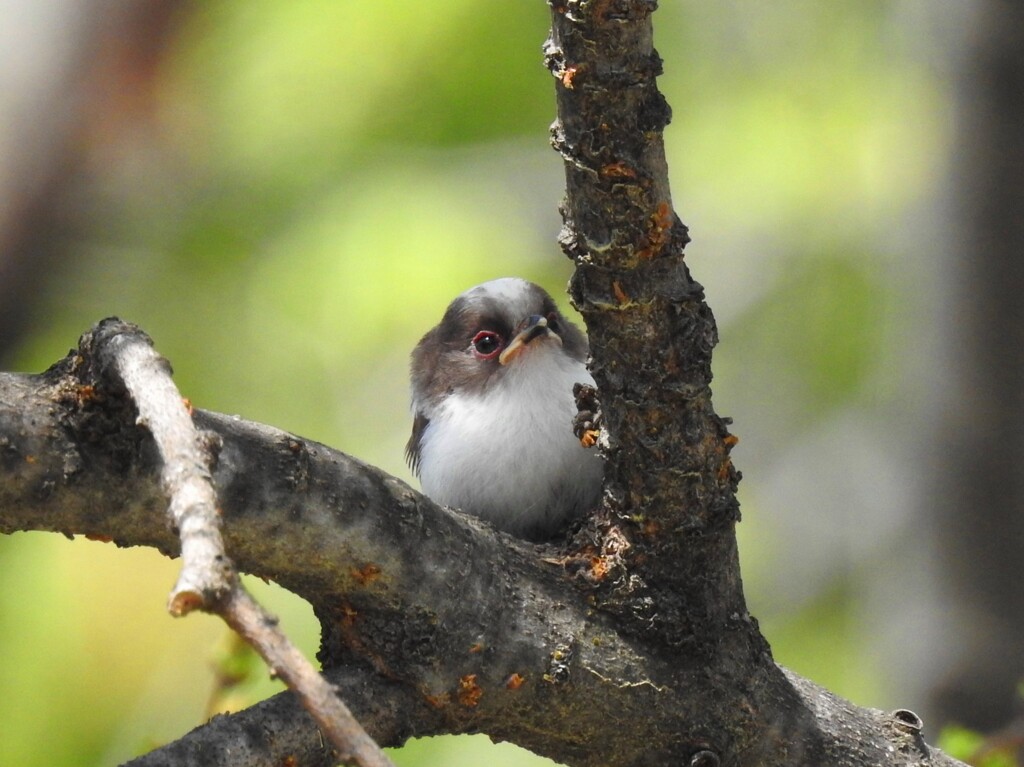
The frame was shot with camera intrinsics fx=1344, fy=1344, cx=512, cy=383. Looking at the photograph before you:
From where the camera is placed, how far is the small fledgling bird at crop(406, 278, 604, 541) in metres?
3.45

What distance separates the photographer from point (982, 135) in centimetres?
497

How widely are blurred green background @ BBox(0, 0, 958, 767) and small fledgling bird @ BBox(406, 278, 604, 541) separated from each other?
1.88 m

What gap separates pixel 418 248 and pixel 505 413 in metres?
3.04

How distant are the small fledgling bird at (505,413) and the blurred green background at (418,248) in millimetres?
1876

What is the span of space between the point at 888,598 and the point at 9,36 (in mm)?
4296

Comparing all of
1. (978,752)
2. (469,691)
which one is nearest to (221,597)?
(469,691)

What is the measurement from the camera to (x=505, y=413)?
3.78 meters

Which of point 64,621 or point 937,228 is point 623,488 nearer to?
point 937,228

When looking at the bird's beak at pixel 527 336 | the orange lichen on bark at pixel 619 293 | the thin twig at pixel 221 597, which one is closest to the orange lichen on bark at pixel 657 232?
the orange lichen on bark at pixel 619 293

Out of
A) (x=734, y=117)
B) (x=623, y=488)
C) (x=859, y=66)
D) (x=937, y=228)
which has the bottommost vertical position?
(x=623, y=488)

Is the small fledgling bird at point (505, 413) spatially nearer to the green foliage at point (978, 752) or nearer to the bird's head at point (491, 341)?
the bird's head at point (491, 341)

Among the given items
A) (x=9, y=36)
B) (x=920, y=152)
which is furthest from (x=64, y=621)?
(x=920, y=152)

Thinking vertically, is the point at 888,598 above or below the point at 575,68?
above

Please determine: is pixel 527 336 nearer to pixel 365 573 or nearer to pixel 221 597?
pixel 365 573
